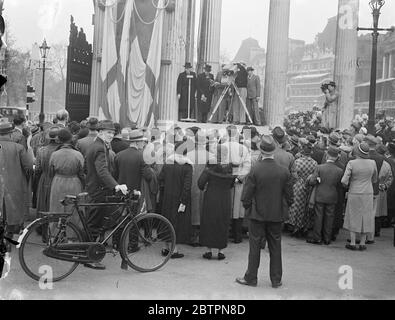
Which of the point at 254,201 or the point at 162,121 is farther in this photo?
the point at 162,121

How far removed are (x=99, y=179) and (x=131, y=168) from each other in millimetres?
513

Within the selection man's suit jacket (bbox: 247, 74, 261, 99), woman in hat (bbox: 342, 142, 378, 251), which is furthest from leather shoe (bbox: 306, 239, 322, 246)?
man's suit jacket (bbox: 247, 74, 261, 99)

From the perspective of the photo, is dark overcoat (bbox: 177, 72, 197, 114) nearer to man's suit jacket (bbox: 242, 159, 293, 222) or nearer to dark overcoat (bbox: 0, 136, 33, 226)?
dark overcoat (bbox: 0, 136, 33, 226)

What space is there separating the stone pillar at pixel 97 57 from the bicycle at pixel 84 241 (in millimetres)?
9873

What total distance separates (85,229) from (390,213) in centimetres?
760

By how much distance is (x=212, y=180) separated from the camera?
842cm

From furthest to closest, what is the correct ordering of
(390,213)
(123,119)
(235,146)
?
(123,119), (390,213), (235,146)

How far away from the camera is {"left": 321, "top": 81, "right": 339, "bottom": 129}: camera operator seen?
64.9ft

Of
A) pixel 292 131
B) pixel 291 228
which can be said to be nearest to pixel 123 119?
pixel 292 131

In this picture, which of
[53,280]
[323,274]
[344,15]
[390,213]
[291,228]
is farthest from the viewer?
[344,15]

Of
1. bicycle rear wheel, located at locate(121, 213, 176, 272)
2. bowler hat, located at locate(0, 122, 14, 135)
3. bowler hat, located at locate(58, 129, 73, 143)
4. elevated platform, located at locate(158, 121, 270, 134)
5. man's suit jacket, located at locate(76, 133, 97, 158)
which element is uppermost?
elevated platform, located at locate(158, 121, 270, 134)

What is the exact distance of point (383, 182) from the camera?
10.8m

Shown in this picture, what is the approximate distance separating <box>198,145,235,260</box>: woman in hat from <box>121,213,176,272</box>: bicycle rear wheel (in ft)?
2.67

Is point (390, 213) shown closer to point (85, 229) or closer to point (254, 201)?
point (254, 201)
